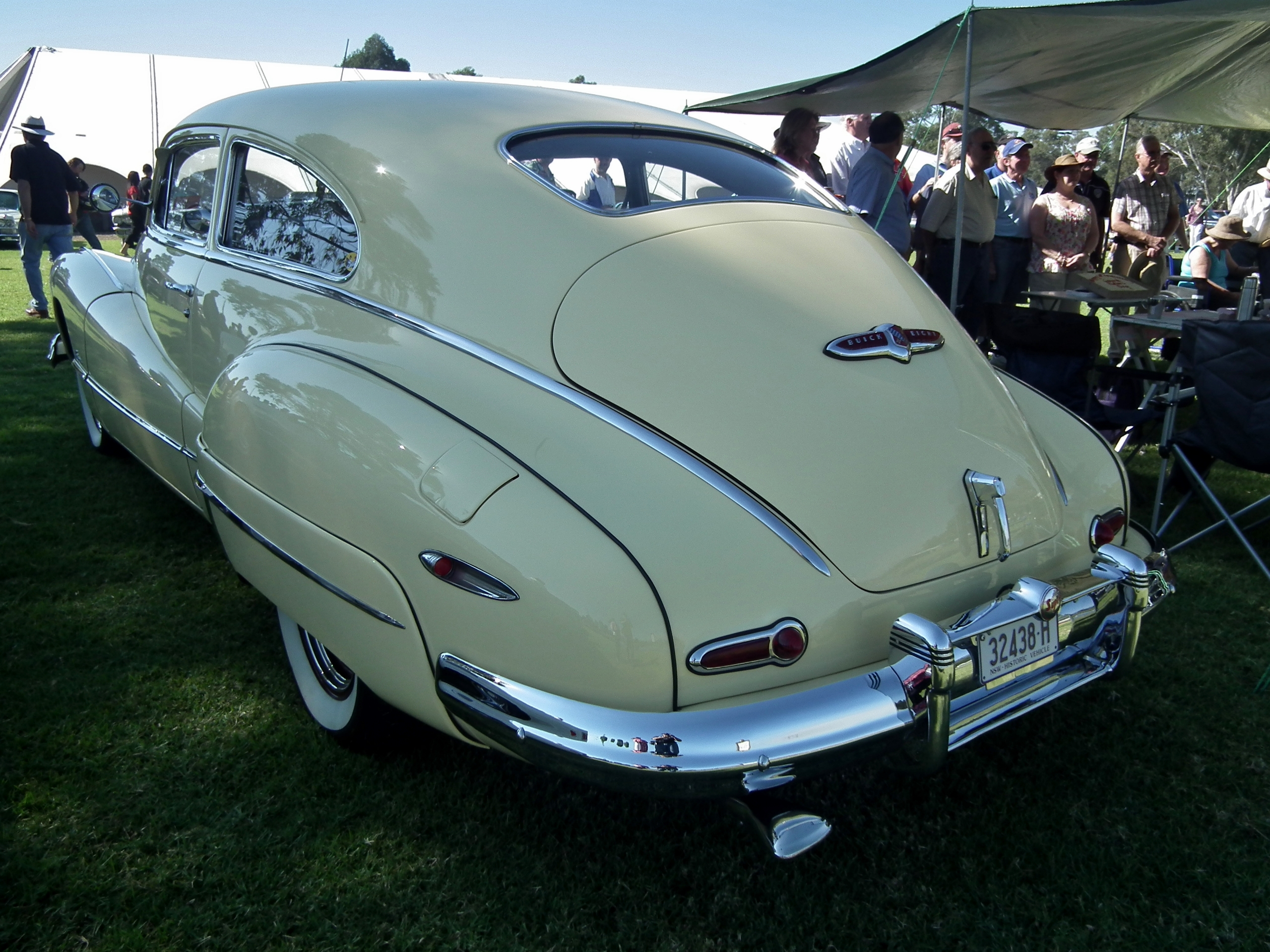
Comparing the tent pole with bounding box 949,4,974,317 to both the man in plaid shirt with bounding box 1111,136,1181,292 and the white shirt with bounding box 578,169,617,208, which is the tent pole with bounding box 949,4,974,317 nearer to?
the man in plaid shirt with bounding box 1111,136,1181,292

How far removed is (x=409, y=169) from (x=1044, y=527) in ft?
5.92

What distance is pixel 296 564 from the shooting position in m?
2.08

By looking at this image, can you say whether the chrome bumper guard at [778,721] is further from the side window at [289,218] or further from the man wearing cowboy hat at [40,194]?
the man wearing cowboy hat at [40,194]

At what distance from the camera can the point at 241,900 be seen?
191cm

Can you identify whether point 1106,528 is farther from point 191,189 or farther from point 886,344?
point 191,189

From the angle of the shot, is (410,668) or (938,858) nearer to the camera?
(410,668)

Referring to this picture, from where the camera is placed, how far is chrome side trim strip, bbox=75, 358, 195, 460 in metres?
2.93

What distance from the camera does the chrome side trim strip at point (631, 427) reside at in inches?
71.1

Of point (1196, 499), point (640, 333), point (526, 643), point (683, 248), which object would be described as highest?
point (683, 248)

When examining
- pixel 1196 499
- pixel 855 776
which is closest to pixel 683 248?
pixel 855 776

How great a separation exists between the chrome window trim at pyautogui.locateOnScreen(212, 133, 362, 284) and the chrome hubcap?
3.18 feet

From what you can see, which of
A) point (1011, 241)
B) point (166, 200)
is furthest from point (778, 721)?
point (1011, 241)

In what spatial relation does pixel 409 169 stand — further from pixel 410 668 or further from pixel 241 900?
pixel 241 900

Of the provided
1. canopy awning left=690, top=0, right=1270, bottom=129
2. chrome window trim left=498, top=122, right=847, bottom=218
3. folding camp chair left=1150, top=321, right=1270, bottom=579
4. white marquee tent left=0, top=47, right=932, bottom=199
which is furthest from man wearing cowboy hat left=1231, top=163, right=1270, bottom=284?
white marquee tent left=0, top=47, right=932, bottom=199
